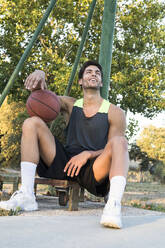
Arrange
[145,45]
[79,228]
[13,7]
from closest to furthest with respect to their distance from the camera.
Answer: [79,228] → [13,7] → [145,45]

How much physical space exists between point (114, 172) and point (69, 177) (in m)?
0.67

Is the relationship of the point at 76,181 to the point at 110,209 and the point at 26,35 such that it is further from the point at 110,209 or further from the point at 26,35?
the point at 26,35

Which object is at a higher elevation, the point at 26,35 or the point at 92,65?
the point at 26,35

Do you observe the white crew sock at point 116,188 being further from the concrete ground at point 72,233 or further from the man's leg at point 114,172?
the concrete ground at point 72,233

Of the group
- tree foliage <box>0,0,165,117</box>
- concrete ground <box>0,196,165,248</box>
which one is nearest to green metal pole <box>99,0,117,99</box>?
concrete ground <box>0,196,165,248</box>

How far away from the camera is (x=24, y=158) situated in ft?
8.30

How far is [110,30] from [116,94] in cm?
712

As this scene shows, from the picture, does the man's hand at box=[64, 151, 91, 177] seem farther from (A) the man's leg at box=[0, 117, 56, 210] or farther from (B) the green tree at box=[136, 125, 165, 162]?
(B) the green tree at box=[136, 125, 165, 162]

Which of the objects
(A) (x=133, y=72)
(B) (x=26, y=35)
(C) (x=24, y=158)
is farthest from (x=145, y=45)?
(C) (x=24, y=158)

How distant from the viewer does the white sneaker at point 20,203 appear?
2.34 meters

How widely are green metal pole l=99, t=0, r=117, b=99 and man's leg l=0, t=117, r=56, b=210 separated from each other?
119 cm

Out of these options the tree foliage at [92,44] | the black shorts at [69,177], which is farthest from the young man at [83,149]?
the tree foliage at [92,44]

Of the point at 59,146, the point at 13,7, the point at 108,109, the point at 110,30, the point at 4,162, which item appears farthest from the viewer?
the point at 4,162

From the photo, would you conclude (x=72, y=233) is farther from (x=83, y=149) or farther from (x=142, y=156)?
(x=142, y=156)
